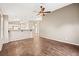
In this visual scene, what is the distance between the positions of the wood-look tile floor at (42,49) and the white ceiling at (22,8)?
449 millimetres

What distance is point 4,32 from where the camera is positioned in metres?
2.45

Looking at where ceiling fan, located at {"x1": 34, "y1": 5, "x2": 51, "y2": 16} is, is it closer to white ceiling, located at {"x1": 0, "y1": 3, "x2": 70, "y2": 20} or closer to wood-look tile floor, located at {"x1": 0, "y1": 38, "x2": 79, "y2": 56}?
white ceiling, located at {"x1": 0, "y1": 3, "x2": 70, "y2": 20}

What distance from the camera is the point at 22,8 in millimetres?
2432

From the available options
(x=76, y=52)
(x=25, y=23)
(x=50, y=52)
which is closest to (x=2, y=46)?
(x=25, y=23)

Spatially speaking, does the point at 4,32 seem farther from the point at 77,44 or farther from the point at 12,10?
the point at 77,44

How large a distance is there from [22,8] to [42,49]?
805 millimetres

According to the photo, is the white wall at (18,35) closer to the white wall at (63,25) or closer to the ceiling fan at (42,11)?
the white wall at (63,25)

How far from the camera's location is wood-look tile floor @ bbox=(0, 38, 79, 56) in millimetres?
2404

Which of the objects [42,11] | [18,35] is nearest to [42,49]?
[18,35]

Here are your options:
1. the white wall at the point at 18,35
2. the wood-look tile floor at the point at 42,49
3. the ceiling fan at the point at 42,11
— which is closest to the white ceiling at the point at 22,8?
the ceiling fan at the point at 42,11

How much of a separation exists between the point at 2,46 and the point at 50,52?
0.85m

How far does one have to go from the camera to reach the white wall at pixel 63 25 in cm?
242

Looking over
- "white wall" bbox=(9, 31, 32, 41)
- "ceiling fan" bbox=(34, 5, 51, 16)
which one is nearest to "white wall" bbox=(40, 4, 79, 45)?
"ceiling fan" bbox=(34, 5, 51, 16)

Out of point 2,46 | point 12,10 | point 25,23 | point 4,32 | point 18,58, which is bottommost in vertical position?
point 18,58
